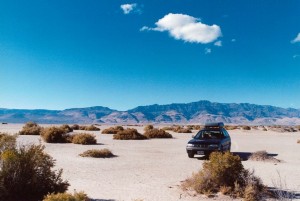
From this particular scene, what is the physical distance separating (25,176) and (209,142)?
37.0ft

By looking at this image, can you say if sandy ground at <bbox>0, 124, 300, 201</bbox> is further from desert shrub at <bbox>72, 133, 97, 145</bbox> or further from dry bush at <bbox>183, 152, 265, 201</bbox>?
desert shrub at <bbox>72, 133, 97, 145</bbox>

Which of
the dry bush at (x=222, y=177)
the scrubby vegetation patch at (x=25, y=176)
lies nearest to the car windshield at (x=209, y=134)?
the dry bush at (x=222, y=177)

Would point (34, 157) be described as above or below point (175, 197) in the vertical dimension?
above

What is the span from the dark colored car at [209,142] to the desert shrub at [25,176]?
1029 centimetres

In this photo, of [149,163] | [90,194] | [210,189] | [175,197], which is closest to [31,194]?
[90,194]

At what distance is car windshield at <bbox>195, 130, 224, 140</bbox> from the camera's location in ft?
64.3

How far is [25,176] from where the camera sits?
8.69m

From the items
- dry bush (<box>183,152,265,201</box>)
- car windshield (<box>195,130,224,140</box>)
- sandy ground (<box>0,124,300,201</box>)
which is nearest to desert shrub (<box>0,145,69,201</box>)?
sandy ground (<box>0,124,300,201</box>)

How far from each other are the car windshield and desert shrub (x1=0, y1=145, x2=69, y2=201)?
11.7 m

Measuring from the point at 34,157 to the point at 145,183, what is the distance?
4313mm

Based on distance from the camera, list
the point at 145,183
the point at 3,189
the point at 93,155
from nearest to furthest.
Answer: the point at 3,189
the point at 145,183
the point at 93,155

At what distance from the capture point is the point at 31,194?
8.79 metres

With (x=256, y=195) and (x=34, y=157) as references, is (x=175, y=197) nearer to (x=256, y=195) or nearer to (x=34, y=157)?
(x=256, y=195)

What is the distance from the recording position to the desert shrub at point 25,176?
845 centimetres
